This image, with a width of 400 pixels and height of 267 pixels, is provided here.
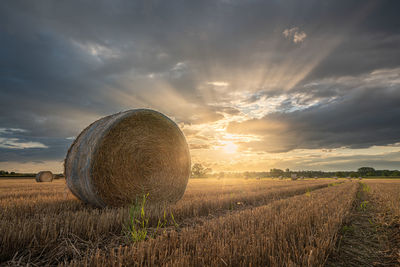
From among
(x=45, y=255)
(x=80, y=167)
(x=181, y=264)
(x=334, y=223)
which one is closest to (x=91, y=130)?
(x=80, y=167)

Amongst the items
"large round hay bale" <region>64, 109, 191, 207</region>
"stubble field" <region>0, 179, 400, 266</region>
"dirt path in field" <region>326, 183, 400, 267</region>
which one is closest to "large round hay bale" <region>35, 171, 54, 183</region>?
"large round hay bale" <region>64, 109, 191, 207</region>

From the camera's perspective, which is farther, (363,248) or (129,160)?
(129,160)

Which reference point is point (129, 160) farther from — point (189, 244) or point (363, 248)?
point (363, 248)

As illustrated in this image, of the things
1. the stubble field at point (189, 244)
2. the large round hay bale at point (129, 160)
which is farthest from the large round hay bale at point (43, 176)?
the stubble field at point (189, 244)

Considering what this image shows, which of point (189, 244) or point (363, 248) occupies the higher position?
point (189, 244)

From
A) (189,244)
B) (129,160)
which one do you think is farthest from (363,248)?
(129,160)

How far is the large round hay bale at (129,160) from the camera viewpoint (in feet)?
17.3

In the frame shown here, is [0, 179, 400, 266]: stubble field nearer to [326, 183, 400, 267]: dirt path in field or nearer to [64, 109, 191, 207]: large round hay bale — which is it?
[326, 183, 400, 267]: dirt path in field

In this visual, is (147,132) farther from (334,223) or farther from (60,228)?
(334,223)

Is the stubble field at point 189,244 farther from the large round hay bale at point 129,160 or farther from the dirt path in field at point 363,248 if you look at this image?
the large round hay bale at point 129,160

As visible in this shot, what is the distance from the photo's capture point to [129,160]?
589cm

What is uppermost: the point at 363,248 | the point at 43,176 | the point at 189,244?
the point at 43,176

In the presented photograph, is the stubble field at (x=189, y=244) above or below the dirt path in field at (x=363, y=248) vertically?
above

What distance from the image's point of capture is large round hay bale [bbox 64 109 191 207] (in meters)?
5.27
